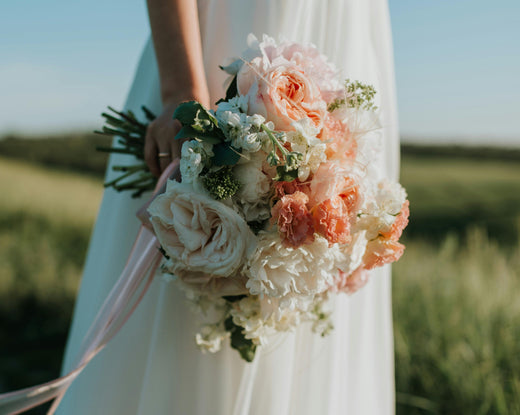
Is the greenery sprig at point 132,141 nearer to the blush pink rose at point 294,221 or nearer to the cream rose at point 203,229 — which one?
the cream rose at point 203,229

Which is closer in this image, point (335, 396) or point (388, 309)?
point (335, 396)

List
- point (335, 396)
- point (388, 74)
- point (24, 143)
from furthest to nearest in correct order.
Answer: point (24, 143), point (388, 74), point (335, 396)

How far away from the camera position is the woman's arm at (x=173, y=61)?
1.13m

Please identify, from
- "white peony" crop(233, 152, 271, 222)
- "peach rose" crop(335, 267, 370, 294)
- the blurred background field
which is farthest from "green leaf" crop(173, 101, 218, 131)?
the blurred background field

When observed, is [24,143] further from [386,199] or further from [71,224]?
[386,199]

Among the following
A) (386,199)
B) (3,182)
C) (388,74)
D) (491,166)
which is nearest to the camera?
(386,199)

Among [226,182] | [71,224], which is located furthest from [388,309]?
[71,224]

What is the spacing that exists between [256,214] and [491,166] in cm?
1012

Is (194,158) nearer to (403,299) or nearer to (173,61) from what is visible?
(173,61)

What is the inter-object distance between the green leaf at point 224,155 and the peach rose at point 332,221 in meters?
0.19

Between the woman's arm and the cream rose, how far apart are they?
9.4 inches

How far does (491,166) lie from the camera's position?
9.69 meters

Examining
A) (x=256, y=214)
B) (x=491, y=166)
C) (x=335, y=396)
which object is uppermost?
(x=491, y=166)

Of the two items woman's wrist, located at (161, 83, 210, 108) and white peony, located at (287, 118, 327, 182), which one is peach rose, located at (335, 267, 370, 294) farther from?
woman's wrist, located at (161, 83, 210, 108)
